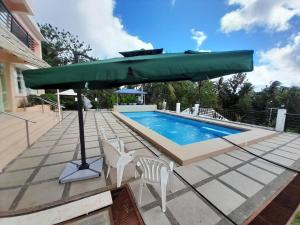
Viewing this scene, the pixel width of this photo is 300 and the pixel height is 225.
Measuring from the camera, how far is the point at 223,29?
1416 cm

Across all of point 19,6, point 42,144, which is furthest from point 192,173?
point 19,6

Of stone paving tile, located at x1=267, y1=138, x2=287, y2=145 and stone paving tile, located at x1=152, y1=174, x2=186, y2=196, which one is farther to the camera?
stone paving tile, located at x1=267, y1=138, x2=287, y2=145

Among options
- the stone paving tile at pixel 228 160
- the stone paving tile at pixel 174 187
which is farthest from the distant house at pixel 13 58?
the stone paving tile at pixel 228 160

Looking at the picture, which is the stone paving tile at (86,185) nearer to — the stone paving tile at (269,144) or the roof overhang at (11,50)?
the roof overhang at (11,50)


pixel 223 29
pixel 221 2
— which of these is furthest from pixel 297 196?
pixel 223 29

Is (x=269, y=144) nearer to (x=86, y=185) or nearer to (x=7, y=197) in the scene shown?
(x=86, y=185)

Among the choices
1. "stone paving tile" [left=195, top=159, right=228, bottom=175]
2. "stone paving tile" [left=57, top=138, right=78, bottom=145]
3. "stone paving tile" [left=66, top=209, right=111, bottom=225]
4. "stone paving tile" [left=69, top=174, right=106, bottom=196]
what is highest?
"stone paving tile" [left=195, top=159, right=228, bottom=175]

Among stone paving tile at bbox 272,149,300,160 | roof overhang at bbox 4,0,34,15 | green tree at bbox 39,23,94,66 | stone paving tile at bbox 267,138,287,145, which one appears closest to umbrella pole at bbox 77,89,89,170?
stone paving tile at bbox 272,149,300,160

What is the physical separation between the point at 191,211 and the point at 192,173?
119 cm

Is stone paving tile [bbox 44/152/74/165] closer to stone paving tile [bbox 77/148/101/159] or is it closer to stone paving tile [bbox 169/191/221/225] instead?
stone paving tile [bbox 77/148/101/159]

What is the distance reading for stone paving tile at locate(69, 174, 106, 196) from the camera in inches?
111

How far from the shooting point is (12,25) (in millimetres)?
9188

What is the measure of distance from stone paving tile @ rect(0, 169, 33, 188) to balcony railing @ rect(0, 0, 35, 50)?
7.95m

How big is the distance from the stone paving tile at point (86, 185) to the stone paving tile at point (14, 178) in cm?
114
